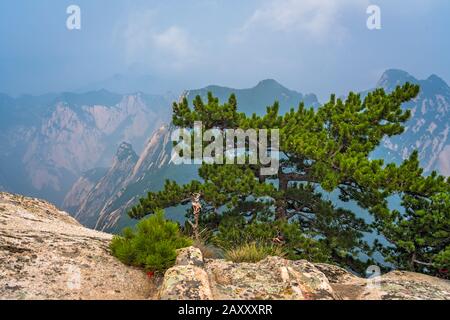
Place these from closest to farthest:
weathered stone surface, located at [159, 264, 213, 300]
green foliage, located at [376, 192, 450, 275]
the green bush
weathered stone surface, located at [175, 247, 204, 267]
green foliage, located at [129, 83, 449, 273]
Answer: weathered stone surface, located at [159, 264, 213, 300], weathered stone surface, located at [175, 247, 204, 267], the green bush, green foliage, located at [376, 192, 450, 275], green foliage, located at [129, 83, 449, 273]

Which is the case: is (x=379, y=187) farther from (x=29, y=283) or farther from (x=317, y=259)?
(x=29, y=283)

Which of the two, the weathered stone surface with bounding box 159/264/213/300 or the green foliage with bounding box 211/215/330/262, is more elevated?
the weathered stone surface with bounding box 159/264/213/300

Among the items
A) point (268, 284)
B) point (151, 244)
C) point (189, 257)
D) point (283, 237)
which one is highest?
point (151, 244)

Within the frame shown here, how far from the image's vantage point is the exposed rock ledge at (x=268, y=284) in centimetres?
590

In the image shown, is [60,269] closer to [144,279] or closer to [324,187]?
[144,279]

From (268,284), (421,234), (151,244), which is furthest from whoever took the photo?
→ (421,234)

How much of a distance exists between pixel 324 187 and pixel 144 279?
11.2 metres

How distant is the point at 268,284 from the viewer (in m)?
6.49

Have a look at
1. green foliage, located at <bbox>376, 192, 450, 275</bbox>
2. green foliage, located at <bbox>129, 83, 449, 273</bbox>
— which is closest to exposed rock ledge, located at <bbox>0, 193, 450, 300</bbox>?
green foliage, located at <bbox>376, 192, 450, 275</bbox>

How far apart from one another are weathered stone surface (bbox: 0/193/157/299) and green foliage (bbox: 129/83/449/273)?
788 centimetres

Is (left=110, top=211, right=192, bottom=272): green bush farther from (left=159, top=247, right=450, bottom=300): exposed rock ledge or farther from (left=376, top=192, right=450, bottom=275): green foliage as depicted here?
(left=376, top=192, right=450, bottom=275): green foliage

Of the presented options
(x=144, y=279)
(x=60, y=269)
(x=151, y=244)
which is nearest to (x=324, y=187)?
(x=151, y=244)

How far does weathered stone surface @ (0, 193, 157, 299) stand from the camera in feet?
19.2
